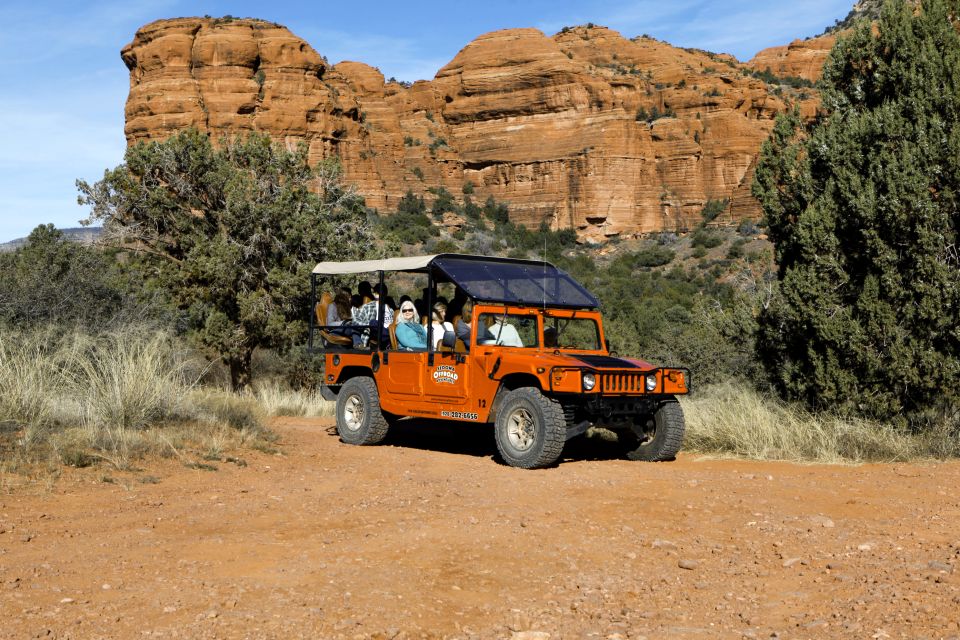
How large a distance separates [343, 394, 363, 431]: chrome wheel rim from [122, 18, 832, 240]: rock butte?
67.8m

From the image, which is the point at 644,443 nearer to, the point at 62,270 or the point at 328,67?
the point at 62,270

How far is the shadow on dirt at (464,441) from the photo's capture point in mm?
11250

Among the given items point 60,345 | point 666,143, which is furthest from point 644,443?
point 666,143

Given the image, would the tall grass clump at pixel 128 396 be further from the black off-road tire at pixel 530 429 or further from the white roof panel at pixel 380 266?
the black off-road tire at pixel 530 429

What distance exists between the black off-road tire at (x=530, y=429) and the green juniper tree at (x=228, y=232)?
978cm

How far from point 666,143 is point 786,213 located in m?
81.9

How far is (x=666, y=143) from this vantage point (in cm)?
9156

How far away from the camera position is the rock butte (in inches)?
3108

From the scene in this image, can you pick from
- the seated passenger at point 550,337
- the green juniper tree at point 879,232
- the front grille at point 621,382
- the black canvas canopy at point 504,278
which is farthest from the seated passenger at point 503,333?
the green juniper tree at point 879,232

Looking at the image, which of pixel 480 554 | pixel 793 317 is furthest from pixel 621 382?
pixel 480 554

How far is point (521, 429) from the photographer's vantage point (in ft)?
32.3

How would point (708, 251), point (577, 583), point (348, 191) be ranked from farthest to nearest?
point (708, 251), point (348, 191), point (577, 583)

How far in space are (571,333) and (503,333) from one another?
1447 mm

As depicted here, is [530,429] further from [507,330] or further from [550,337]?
[550,337]
